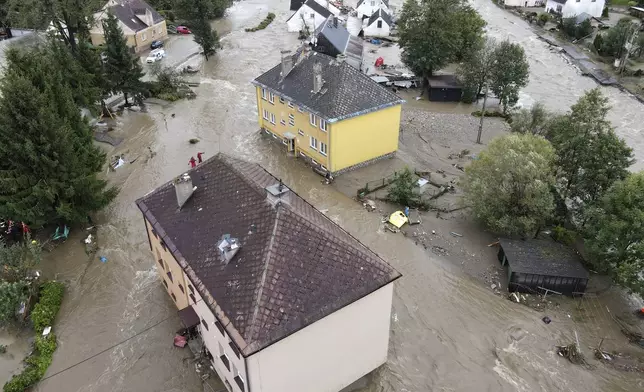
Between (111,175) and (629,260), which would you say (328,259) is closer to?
(629,260)

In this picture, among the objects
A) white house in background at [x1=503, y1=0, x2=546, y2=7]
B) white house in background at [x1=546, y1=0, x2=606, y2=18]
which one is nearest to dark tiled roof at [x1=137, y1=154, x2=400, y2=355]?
white house in background at [x1=546, y1=0, x2=606, y2=18]

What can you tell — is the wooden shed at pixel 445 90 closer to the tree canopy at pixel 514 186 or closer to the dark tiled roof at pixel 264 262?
the tree canopy at pixel 514 186

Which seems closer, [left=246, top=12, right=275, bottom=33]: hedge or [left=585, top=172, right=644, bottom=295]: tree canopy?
[left=585, top=172, right=644, bottom=295]: tree canopy

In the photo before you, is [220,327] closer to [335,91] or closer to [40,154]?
[40,154]

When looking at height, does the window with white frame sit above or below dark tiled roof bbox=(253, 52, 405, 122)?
below

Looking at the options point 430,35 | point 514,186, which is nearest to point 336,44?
point 430,35

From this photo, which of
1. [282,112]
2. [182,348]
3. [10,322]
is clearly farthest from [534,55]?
[10,322]

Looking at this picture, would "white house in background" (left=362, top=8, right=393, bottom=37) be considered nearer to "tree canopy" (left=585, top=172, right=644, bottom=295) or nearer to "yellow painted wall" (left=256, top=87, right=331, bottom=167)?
"yellow painted wall" (left=256, top=87, right=331, bottom=167)

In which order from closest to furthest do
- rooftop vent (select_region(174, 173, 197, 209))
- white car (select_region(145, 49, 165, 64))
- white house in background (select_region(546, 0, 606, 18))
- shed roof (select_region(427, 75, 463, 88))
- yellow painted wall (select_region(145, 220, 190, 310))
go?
rooftop vent (select_region(174, 173, 197, 209)) → yellow painted wall (select_region(145, 220, 190, 310)) → shed roof (select_region(427, 75, 463, 88)) → white car (select_region(145, 49, 165, 64)) → white house in background (select_region(546, 0, 606, 18))

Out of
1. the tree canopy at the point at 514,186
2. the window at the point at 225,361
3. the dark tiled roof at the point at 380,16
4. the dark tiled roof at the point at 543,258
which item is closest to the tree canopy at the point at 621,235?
the dark tiled roof at the point at 543,258
